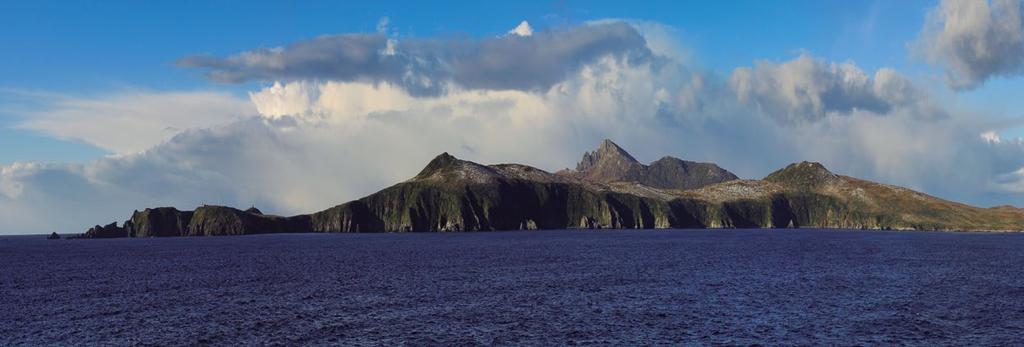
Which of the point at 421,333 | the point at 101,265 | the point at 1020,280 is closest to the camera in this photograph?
the point at 421,333

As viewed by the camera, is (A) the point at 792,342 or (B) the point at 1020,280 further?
(B) the point at 1020,280

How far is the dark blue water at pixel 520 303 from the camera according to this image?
6312cm

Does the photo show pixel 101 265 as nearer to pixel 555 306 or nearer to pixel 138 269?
pixel 138 269

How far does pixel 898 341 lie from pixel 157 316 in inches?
2862

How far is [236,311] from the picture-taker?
77812 millimetres

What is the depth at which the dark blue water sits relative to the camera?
63125 mm

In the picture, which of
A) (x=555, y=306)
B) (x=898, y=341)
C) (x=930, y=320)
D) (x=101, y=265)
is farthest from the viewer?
(x=101, y=265)

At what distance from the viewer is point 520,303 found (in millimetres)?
82562

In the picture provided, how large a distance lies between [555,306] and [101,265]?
114601 millimetres

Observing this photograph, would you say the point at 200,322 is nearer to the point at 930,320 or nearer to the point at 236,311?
the point at 236,311

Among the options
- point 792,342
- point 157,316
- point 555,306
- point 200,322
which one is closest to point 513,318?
point 555,306

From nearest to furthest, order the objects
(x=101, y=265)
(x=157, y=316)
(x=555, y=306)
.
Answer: (x=157, y=316) < (x=555, y=306) < (x=101, y=265)

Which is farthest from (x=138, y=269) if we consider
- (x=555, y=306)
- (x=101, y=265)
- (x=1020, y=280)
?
(x=1020, y=280)

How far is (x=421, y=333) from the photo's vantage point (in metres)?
64.1
